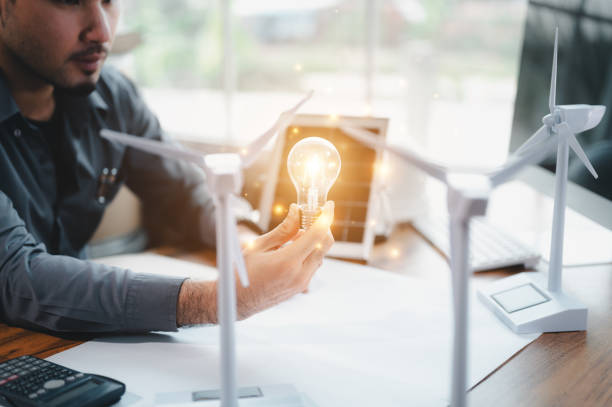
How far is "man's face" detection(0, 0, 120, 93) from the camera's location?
112 centimetres

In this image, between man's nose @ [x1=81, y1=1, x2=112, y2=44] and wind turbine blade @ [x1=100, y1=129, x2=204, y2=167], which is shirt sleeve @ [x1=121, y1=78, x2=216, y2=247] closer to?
man's nose @ [x1=81, y1=1, x2=112, y2=44]

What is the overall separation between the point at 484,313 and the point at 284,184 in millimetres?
520

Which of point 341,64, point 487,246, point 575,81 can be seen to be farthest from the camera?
point 341,64

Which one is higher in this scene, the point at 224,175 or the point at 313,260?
the point at 224,175

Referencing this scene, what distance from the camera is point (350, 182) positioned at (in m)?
1.23

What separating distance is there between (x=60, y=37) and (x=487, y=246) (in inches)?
39.0

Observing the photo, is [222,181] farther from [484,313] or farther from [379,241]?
[379,241]

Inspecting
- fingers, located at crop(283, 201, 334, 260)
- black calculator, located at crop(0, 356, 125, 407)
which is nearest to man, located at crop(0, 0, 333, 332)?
fingers, located at crop(283, 201, 334, 260)

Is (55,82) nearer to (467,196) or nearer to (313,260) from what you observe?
(313,260)

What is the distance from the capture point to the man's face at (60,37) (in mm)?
1117

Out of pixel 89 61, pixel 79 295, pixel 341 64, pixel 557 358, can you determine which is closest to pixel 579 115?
pixel 557 358

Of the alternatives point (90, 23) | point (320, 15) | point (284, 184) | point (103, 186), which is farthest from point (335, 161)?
point (320, 15)

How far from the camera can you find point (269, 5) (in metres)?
2.93

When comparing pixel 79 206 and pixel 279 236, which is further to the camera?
pixel 79 206
